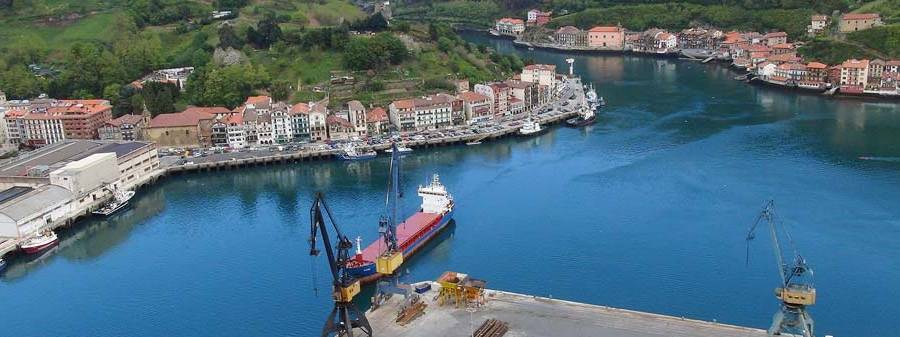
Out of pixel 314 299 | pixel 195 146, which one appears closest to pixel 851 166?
pixel 314 299

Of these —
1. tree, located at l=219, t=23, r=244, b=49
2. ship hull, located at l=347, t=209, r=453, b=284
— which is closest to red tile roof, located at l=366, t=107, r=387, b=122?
tree, located at l=219, t=23, r=244, b=49

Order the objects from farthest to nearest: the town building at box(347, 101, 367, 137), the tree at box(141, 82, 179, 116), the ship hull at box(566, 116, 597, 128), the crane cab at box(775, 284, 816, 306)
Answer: the ship hull at box(566, 116, 597, 128), the tree at box(141, 82, 179, 116), the town building at box(347, 101, 367, 137), the crane cab at box(775, 284, 816, 306)

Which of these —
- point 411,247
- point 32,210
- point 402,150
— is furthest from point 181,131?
point 411,247

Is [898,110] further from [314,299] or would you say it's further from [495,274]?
[314,299]

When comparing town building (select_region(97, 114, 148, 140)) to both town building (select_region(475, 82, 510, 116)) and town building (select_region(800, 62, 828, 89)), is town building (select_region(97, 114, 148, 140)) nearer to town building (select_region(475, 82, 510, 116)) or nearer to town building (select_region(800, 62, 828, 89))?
town building (select_region(475, 82, 510, 116))

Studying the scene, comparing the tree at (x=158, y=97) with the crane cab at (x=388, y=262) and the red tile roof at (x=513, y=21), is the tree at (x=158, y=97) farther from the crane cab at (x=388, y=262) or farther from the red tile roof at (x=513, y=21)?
the red tile roof at (x=513, y=21)

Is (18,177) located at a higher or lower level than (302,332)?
higher
